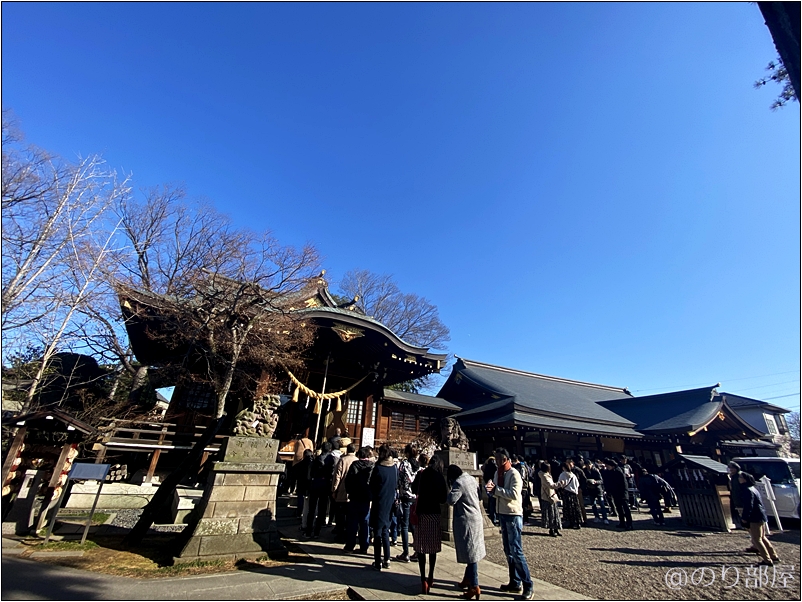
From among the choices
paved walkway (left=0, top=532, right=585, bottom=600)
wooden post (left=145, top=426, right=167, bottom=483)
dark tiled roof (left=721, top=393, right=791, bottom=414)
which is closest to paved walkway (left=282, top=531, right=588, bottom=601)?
paved walkway (left=0, top=532, right=585, bottom=600)

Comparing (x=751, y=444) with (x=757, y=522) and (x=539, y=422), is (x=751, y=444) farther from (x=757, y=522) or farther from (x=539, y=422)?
(x=757, y=522)

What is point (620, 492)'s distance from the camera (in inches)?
395

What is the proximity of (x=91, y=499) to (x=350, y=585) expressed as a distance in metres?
8.44

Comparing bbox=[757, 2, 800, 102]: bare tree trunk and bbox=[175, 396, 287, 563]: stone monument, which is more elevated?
bbox=[757, 2, 800, 102]: bare tree trunk

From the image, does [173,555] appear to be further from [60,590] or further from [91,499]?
[91,499]

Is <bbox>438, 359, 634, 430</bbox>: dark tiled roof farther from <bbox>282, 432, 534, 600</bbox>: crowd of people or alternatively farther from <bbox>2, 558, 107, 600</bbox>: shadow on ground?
<bbox>2, 558, 107, 600</bbox>: shadow on ground

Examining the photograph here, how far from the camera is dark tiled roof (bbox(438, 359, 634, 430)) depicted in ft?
69.8

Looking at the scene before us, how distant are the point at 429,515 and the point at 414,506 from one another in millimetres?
471

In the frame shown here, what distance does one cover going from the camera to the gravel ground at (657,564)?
4.77 m

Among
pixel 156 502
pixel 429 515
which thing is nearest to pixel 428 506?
pixel 429 515

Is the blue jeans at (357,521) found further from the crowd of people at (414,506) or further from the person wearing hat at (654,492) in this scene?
the person wearing hat at (654,492)

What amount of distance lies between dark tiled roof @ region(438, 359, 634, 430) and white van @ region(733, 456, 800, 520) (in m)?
8.63

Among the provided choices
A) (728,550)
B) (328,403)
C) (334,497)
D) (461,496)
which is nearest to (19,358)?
(328,403)

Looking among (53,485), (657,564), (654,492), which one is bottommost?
(657,564)
